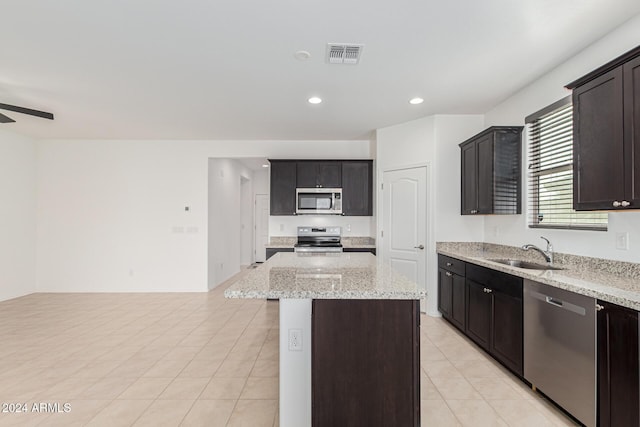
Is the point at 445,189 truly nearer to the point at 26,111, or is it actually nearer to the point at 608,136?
the point at 608,136

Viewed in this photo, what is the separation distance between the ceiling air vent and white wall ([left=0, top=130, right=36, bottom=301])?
18.0 feet

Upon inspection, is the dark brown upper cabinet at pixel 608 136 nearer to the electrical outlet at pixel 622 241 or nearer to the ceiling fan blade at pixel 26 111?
the electrical outlet at pixel 622 241

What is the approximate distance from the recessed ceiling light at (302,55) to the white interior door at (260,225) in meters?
5.87

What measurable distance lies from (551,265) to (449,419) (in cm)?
165

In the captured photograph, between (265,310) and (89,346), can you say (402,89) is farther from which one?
(89,346)

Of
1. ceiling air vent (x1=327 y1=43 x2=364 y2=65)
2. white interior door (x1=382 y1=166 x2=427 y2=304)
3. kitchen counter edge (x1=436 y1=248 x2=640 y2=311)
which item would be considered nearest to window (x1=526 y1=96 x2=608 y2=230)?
kitchen counter edge (x1=436 y1=248 x2=640 y2=311)

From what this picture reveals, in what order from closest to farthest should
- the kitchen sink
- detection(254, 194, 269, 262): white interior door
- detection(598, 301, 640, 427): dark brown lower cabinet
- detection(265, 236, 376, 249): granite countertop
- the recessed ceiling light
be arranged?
detection(598, 301, 640, 427): dark brown lower cabinet → the recessed ceiling light → the kitchen sink → detection(265, 236, 376, 249): granite countertop → detection(254, 194, 269, 262): white interior door

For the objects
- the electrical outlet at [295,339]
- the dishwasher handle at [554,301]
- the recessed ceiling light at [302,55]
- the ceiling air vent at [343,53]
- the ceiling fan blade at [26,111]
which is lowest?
the electrical outlet at [295,339]

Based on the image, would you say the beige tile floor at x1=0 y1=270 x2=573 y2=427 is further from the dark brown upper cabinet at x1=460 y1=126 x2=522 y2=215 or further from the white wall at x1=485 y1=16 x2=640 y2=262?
the dark brown upper cabinet at x1=460 y1=126 x2=522 y2=215

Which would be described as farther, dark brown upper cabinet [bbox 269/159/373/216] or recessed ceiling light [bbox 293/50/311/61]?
dark brown upper cabinet [bbox 269/159/373/216]

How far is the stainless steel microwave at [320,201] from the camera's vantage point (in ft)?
16.4

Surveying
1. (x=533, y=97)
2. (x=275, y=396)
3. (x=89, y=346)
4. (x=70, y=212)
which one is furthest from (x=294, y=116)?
(x=70, y=212)

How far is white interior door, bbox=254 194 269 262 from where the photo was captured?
27.0 ft

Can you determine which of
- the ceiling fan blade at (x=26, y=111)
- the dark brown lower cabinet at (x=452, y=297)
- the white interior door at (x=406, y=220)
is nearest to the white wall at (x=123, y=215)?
the white interior door at (x=406, y=220)
